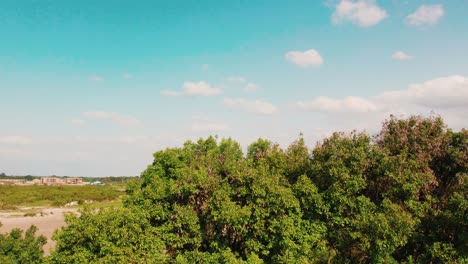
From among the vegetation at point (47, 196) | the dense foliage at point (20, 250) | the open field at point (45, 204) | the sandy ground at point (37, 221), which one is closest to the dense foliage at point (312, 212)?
the dense foliage at point (20, 250)

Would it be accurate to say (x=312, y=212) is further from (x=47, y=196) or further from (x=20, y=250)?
(x=47, y=196)

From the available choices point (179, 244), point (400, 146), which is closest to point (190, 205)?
point (179, 244)

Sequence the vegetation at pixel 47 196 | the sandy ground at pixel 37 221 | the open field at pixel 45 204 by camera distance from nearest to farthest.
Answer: the sandy ground at pixel 37 221 < the open field at pixel 45 204 < the vegetation at pixel 47 196

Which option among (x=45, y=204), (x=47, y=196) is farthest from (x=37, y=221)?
(x=47, y=196)

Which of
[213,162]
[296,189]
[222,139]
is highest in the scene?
[222,139]

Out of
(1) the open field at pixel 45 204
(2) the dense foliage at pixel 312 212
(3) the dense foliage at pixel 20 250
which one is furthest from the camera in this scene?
(1) the open field at pixel 45 204

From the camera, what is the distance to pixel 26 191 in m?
127

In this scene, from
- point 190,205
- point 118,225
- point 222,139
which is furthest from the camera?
point 222,139

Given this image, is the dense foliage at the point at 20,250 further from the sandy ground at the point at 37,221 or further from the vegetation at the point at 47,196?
the vegetation at the point at 47,196

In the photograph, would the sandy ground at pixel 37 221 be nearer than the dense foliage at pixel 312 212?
No

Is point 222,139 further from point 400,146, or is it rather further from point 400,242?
point 400,242

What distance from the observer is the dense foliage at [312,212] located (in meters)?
20.2

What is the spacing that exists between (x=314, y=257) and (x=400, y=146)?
32.8 ft

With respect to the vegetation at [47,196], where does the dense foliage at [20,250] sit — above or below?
above
